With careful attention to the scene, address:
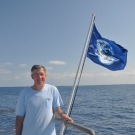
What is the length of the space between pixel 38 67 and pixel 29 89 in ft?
1.30

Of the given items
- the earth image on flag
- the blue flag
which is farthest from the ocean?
the earth image on flag

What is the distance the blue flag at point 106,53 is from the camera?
5.98 m

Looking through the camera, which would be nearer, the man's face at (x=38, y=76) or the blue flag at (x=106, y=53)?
the man's face at (x=38, y=76)

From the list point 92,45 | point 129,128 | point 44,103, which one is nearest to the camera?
point 44,103

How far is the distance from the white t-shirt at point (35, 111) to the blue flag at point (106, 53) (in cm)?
308

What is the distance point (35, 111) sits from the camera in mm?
3115

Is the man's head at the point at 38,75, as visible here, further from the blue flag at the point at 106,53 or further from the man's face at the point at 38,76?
the blue flag at the point at 106,53

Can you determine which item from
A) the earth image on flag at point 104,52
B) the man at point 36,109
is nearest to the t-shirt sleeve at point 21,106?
the man at point 36,109

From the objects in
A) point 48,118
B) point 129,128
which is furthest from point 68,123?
point 129,128

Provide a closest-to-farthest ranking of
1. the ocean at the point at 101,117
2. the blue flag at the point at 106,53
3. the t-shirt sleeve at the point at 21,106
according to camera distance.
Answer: the t-shirt sleeve at the point at 21,106, the blue flag at the point at 106,53, the ocean at the point at 101,117

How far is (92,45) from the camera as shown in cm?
614

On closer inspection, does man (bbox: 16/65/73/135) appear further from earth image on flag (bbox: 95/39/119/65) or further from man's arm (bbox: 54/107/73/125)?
earth image on flag (bbox: 95/39/119/65)

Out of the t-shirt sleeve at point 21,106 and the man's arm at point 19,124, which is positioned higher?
the t-shirt sleeve at point 21,106

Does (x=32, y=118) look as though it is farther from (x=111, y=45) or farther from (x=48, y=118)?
(x=111, y=45)
